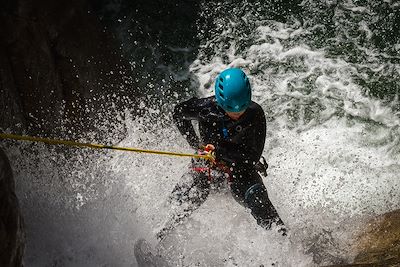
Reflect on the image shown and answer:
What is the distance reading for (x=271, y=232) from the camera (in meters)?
5.43

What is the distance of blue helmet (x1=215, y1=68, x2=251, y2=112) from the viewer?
4.46 metres

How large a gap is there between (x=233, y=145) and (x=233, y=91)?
656mm

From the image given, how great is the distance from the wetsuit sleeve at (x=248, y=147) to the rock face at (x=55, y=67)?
7.73ft

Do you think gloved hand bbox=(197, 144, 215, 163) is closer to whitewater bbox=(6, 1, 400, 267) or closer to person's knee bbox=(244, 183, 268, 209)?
person's knee bbox=(244, 183, 268, 209)

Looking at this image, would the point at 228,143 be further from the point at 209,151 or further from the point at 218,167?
the point at 218,167

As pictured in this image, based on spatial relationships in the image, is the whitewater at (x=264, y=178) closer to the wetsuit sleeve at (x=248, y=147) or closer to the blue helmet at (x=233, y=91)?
the wetsuit sleeve at (x=248, y=147)

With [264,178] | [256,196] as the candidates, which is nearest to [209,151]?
[256,196]

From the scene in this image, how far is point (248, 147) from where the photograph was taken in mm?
4867

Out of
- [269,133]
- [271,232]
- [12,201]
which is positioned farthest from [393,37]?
[12,201]

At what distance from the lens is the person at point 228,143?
455 centimetres

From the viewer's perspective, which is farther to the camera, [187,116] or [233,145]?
[187,116]

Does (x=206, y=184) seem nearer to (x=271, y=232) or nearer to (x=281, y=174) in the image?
(x=271, y=232)

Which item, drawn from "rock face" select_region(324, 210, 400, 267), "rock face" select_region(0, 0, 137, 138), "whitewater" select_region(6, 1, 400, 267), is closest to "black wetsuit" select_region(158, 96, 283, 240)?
"whitewater" select_region(6, 1, 400, 267)

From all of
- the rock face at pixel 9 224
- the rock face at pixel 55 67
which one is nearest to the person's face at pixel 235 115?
the rock face at pixel 9 224
